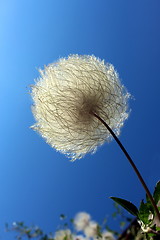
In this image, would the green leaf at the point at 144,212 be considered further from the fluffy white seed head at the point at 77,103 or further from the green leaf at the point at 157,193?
the fluffy white seed head at the point at 77,103

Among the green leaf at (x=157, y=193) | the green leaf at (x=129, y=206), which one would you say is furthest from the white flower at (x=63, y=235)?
the green leaf at (x=157, y=193)

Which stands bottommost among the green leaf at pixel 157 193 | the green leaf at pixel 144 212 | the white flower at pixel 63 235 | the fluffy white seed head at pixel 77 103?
the green leaf at pixel 144 212

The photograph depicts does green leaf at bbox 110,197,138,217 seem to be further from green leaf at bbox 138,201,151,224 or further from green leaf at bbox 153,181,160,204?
green leaf at bbox 153,181,160,204

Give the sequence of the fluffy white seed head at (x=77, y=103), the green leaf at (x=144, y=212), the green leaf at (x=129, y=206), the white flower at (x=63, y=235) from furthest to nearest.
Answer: the fluffy white seed head at (x=77, y=103) → the green leaf at (x=129, y=206) → the green leaf at (x=144, y=212) → the white flower at (x=63, y=235)

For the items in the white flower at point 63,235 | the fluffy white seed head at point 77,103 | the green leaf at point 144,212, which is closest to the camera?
the white flower at point 63,235

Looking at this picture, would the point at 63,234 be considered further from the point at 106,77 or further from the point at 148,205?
the point at 106,77

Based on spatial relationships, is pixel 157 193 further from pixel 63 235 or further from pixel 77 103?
pixel 77 103

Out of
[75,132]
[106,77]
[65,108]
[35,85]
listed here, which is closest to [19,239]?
[75,132]
